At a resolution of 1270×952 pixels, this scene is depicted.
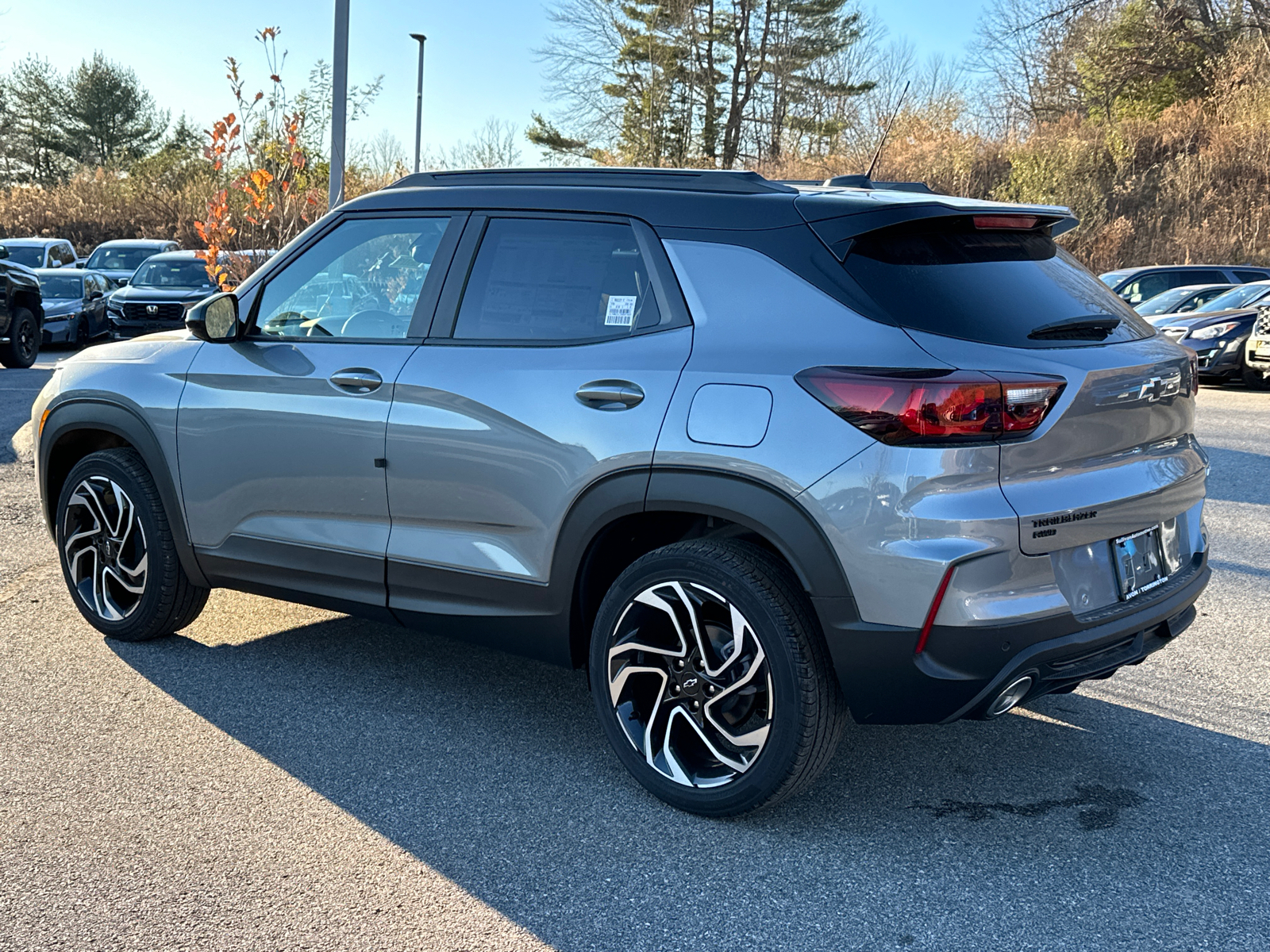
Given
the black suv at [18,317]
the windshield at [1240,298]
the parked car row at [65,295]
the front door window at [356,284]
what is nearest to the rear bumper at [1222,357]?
the windshield at [1240,298]

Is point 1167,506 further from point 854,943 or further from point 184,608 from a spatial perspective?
point 184,608

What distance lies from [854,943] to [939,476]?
1.10 meters

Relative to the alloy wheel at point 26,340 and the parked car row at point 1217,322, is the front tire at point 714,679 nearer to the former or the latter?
the parked car row at point 1217,322

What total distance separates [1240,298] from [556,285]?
635 inches

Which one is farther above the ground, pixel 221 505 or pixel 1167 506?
pixel 1167 506

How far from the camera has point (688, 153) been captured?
4047 centimetres

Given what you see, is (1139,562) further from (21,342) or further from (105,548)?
(21,342)

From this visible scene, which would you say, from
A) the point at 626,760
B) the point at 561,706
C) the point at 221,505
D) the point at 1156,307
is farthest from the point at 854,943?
the point at 1156,307

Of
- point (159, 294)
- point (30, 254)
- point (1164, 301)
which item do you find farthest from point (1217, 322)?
point (30, 254)

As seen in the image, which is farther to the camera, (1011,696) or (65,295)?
(65,295)

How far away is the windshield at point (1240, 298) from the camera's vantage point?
1678 cm

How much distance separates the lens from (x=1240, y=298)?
16.9 meters

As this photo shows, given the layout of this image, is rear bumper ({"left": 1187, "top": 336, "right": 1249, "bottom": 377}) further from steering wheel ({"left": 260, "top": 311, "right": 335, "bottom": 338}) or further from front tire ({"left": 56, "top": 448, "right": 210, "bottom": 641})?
front tire ({"left": 56, "top": 448, "right": 210, "bottom": 641})

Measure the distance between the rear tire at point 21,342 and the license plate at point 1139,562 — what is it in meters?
16.0
